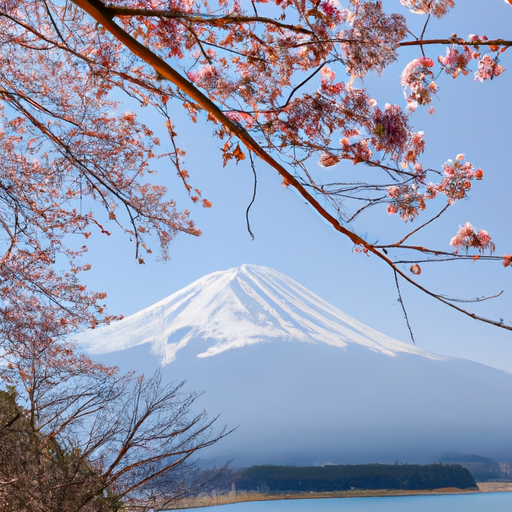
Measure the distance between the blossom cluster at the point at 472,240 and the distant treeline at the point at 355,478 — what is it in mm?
11059

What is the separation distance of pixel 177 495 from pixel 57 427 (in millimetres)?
1296

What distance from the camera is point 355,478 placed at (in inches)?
525

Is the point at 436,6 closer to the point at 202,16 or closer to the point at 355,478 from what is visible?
the point at 202,16

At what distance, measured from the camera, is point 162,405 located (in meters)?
4.69

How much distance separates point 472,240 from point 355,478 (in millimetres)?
12958

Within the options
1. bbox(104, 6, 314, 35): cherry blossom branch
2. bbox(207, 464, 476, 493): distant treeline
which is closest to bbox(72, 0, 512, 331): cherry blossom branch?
bbox(104, 6, 314, 35): cherry blossom branch

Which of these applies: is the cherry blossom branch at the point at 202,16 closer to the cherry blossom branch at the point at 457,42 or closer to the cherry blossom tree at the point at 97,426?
the cherry blossom branch at the point at 457,42

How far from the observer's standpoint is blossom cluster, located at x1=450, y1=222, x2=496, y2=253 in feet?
7.61

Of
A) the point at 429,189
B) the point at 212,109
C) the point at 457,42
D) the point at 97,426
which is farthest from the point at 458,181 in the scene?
the point at 97,426

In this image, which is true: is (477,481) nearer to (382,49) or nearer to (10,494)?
(10,494)

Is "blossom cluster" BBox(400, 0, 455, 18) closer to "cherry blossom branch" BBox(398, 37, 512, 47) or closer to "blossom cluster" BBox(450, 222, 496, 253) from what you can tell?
"cherry blossom branch" BBox(398, 37, 512, 47)

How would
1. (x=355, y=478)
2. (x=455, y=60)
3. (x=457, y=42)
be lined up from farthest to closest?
(x=355, y=478) < (x=455, y=60) < (x=457, y=42)

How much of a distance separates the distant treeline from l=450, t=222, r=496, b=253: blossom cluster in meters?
11.1

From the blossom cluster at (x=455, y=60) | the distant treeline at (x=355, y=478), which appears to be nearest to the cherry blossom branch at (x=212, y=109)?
the blossom cluster at (x=455, y=60)
